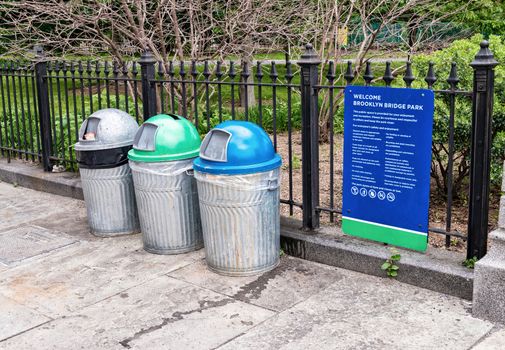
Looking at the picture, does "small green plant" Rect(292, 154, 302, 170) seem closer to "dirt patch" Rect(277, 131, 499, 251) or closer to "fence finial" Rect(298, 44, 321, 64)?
"dirt patch" Rect(277, 131, 499, 251)

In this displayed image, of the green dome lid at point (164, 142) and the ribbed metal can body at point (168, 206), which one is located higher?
the green dome lid at point (164, 142)

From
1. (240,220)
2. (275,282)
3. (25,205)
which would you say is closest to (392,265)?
(275,282)

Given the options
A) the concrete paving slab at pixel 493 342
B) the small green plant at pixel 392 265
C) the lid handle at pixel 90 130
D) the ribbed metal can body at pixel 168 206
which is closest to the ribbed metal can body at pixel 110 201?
the lid handle at pixel 90 130

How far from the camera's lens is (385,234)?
475 cm

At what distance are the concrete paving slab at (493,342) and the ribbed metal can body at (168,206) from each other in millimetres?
2538

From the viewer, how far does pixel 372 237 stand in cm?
485

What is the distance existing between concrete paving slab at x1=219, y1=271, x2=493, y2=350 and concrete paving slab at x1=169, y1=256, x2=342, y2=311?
0.41ft

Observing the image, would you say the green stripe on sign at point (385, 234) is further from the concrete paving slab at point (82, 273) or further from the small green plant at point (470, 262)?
the concrete paving slab at point (82, 273)

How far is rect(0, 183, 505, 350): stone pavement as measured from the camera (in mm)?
3877

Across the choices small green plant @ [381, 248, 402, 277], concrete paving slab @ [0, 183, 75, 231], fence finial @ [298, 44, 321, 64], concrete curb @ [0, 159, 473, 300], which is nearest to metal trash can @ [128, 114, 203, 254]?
concrete curb @ [0, 159, 473, 300]

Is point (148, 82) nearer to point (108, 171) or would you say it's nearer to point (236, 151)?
point (108, 171)

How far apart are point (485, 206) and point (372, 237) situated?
35.3 inches

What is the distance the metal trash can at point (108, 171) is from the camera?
5691 millimetres

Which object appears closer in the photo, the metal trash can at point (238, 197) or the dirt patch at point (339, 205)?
the metal trash can at point (238, 197)
